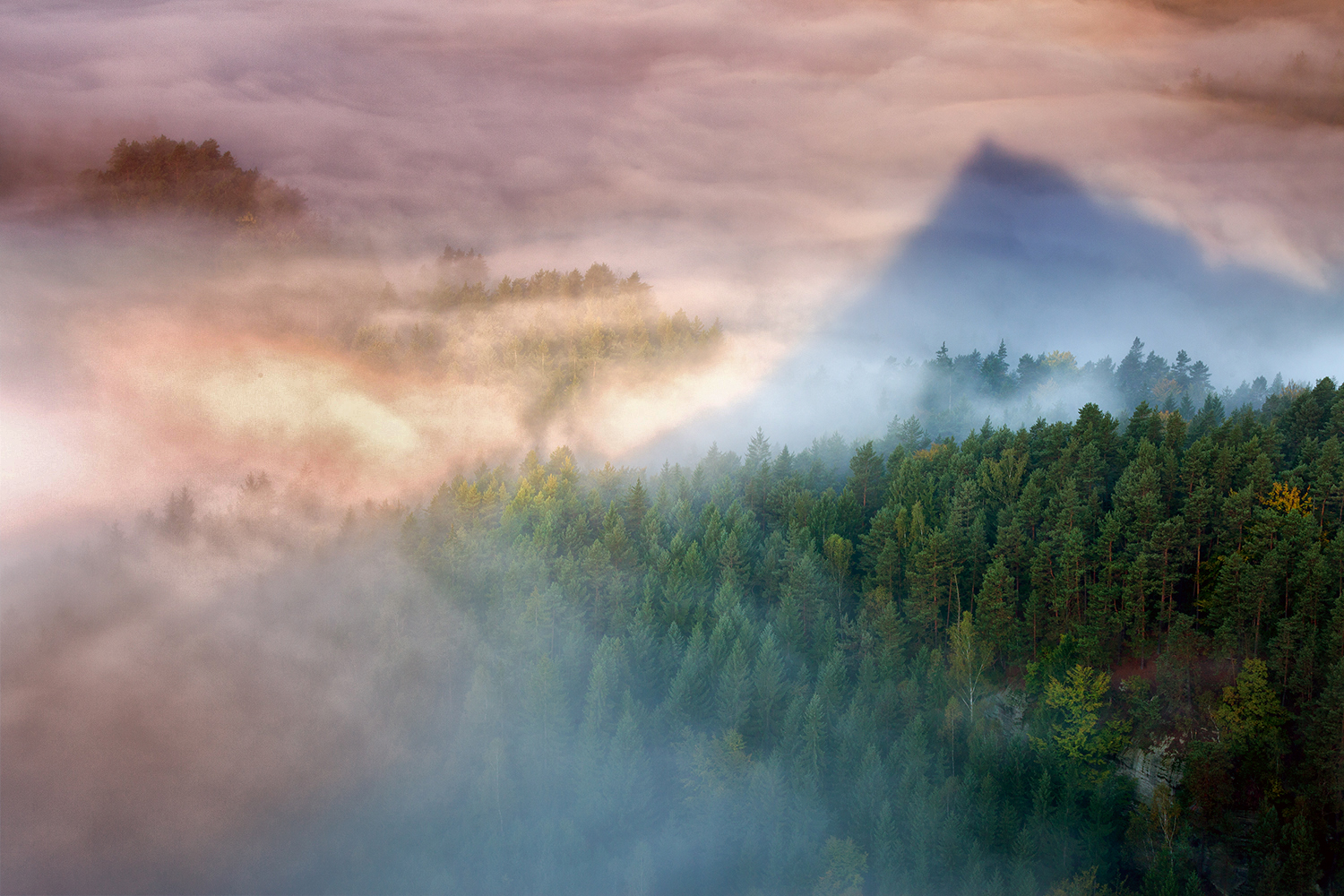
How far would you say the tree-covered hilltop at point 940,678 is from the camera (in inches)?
2532

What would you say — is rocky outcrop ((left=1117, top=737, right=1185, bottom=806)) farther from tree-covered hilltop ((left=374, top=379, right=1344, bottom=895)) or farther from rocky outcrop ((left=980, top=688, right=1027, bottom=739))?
rocky outcrop ((left=980, top=688, right=1027, bottom=739))

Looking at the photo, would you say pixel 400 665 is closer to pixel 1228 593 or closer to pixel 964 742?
pixel 964 742

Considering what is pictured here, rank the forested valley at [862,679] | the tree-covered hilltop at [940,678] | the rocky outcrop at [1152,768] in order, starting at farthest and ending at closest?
the rocky outcrop at [1152,768]
the forested valley at [862,679]
the tree-covered hilltop at [940,678]

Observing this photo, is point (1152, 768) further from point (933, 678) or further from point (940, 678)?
point (933, 678)

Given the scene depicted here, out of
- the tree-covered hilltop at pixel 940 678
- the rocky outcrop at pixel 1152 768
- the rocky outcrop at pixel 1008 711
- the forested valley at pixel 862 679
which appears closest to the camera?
the tree-covered hilltop at pixel 940 678

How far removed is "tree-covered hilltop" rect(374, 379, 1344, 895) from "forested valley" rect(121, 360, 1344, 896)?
0.83 feet

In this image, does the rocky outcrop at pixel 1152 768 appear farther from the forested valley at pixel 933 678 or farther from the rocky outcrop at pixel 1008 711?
the rocky outcrop at pixel 1008 711

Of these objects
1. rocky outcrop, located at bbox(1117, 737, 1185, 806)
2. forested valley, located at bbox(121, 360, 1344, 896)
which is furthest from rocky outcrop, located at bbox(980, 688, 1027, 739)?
rocky outcrop, located at bbox(1117, 737, 1185, 806)

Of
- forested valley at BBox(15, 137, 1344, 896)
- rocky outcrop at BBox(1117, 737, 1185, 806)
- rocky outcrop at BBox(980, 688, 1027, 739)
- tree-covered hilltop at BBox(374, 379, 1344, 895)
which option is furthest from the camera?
rocky outcrop at BBox(980, 688, 1027, 739)

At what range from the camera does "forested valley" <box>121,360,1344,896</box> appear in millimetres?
64375

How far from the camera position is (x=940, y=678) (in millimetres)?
76938

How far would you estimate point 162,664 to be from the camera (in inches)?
5935

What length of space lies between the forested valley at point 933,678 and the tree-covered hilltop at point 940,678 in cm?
25

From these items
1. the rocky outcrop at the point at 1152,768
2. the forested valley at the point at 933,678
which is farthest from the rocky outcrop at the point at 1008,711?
the rocky outcrop at the point at 1152,768
